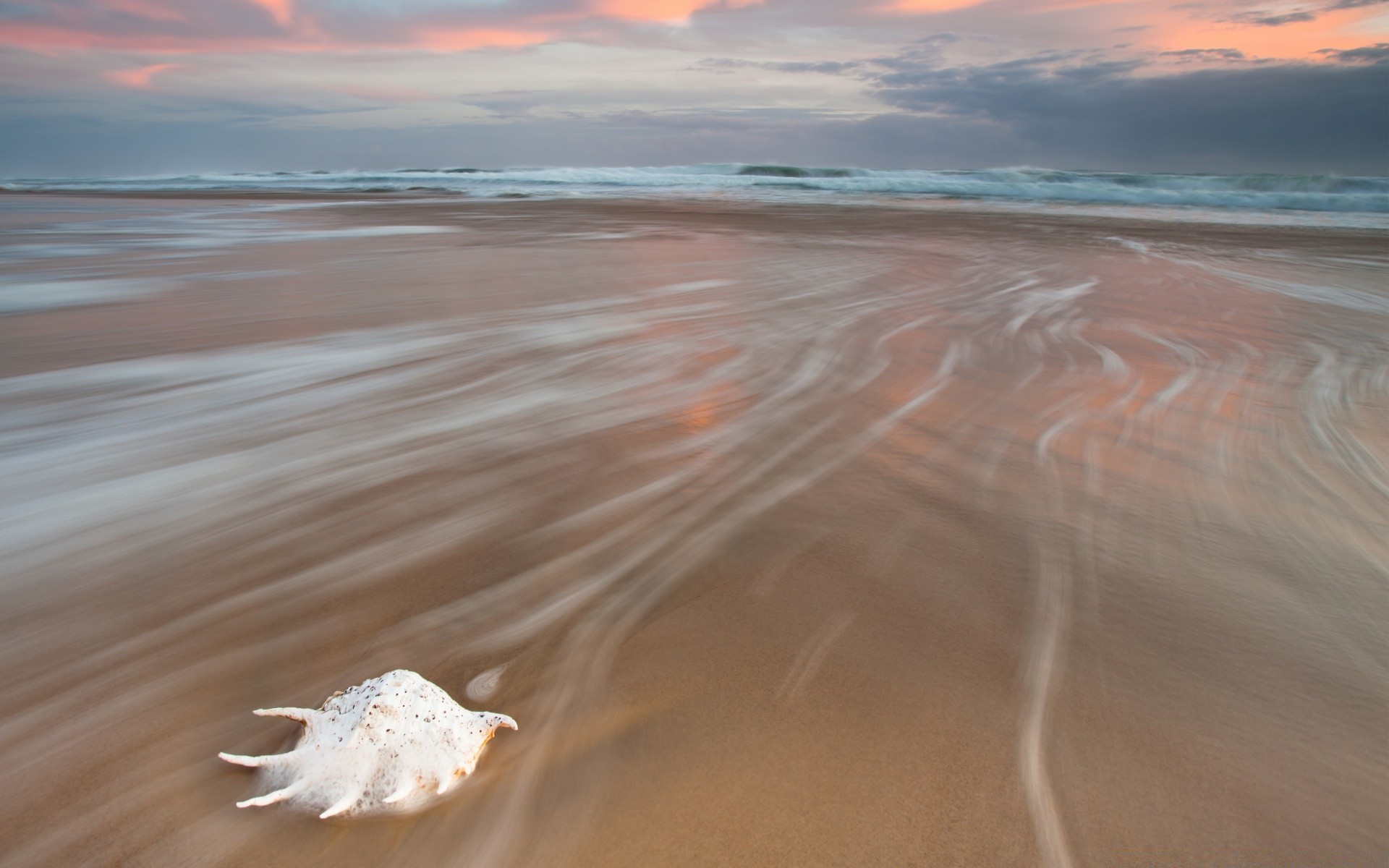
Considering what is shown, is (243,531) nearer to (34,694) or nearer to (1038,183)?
(34,694)

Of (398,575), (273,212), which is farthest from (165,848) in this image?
(273,212)

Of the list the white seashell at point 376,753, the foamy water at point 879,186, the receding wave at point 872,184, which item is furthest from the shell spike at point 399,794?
the receding wave at point 872,184

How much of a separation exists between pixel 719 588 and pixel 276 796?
2.85ft

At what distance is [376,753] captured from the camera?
107 centimetres

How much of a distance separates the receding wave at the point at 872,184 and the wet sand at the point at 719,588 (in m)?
17.0

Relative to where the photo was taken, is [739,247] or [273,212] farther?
[273,212]

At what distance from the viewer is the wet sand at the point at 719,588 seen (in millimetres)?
1054

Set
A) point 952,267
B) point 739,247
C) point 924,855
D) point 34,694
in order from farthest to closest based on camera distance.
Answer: point 739,247
point 952,267
point 34,694
point 924,855

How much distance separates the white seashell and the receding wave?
746 inches

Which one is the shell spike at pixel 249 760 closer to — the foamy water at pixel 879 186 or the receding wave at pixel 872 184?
the foamy water at pixel 879 186

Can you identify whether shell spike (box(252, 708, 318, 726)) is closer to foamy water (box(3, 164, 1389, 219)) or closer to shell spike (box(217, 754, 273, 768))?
shell spike (box(217, 754, 273, 768))

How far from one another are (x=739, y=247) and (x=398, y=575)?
676 centimetres

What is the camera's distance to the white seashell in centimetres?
104

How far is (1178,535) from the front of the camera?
1.80 m
